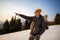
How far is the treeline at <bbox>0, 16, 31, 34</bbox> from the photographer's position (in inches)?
95.2

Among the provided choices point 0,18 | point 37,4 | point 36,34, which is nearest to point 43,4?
point 37,4

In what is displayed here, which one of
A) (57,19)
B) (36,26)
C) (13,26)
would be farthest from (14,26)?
(57,19)

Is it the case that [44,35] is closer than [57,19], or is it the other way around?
[44,35]

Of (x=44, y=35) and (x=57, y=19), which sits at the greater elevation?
(x=57, y=19)

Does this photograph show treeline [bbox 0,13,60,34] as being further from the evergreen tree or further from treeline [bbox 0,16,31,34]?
the evergreen tree

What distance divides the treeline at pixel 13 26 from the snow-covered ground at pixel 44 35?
0.20 feet

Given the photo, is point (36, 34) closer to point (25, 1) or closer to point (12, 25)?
point (12, 25)

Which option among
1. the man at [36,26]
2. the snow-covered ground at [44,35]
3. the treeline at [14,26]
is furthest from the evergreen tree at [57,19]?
the treeline at [14,26]

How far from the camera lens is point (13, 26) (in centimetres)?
247

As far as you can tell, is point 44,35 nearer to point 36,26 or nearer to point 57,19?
point 36,26

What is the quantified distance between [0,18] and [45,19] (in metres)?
0.73

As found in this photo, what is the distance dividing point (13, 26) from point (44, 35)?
1.73 feet

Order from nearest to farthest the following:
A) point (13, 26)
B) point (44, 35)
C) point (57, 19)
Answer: point (13, 26) < point (44, 35) < point (57, 19)

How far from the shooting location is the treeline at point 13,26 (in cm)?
242
